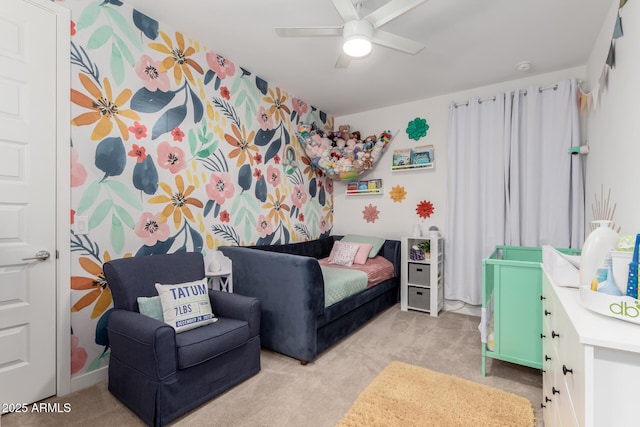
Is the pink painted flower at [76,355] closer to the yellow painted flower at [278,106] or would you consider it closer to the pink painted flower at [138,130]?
the pink painted flower at [138,130]

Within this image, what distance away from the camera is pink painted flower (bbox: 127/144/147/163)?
2289 mm

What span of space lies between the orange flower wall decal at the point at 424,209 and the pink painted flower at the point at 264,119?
6.81 ft

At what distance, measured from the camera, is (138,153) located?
232 cm

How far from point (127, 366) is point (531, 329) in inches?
98.8

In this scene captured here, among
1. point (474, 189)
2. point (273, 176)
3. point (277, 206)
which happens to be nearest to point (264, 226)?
point (277, 206)

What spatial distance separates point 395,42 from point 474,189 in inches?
80.1

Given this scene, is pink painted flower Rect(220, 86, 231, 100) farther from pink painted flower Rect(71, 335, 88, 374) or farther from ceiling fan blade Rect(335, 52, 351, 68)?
pink painted flower Rect(71, 335, 88, 374)

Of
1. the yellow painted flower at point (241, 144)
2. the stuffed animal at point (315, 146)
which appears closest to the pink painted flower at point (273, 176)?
the yellow painted flower at point (241, 144)

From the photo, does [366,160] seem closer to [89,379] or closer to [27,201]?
[27,201]

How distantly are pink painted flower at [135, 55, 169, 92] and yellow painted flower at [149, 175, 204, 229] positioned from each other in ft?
2.34

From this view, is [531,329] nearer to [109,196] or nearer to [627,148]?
[627,148]


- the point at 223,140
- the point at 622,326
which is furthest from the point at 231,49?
the point at 622,326

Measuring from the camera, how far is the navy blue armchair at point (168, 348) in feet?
5.37

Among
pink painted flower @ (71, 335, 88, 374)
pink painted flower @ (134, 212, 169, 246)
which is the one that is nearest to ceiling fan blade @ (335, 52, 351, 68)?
pink painted flower @ (134, 212, 169, 246)
